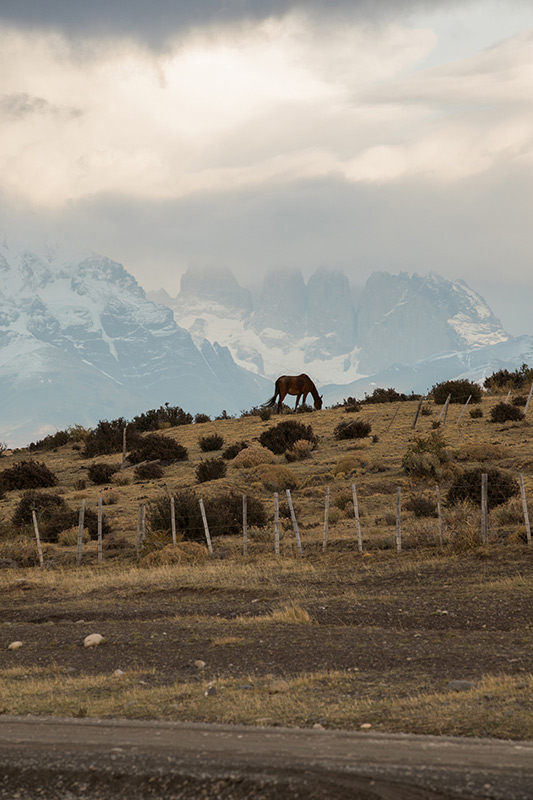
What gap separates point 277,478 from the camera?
3438cm

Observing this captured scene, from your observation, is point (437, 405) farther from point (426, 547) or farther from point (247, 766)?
point (247, 766)

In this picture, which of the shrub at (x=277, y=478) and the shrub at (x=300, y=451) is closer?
the shrub at (x=277, y=478)

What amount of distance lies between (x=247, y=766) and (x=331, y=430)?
134ft

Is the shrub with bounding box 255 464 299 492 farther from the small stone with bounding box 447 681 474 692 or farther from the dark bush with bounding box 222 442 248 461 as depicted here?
the small stone with bounding box 447 681 474 692

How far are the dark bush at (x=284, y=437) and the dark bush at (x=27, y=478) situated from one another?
1021 cm

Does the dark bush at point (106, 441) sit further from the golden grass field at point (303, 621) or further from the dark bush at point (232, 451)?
the golden grass field at point (303, 621)

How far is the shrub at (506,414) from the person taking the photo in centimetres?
4216

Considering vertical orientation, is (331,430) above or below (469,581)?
above

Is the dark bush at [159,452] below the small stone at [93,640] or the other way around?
the other way around

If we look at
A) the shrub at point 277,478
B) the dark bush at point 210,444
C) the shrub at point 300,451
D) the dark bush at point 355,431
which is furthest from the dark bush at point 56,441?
the shrub at point 277,478

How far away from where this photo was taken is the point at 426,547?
21641 millimetres

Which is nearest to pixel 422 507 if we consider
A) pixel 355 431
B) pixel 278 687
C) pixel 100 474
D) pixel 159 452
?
pixel 278 687

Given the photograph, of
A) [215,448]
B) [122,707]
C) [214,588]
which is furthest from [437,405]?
[122,707]

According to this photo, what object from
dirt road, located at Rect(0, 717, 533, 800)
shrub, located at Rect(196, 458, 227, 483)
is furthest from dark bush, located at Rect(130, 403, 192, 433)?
dirt road, located at Rect(0, 717, 533, 800)
